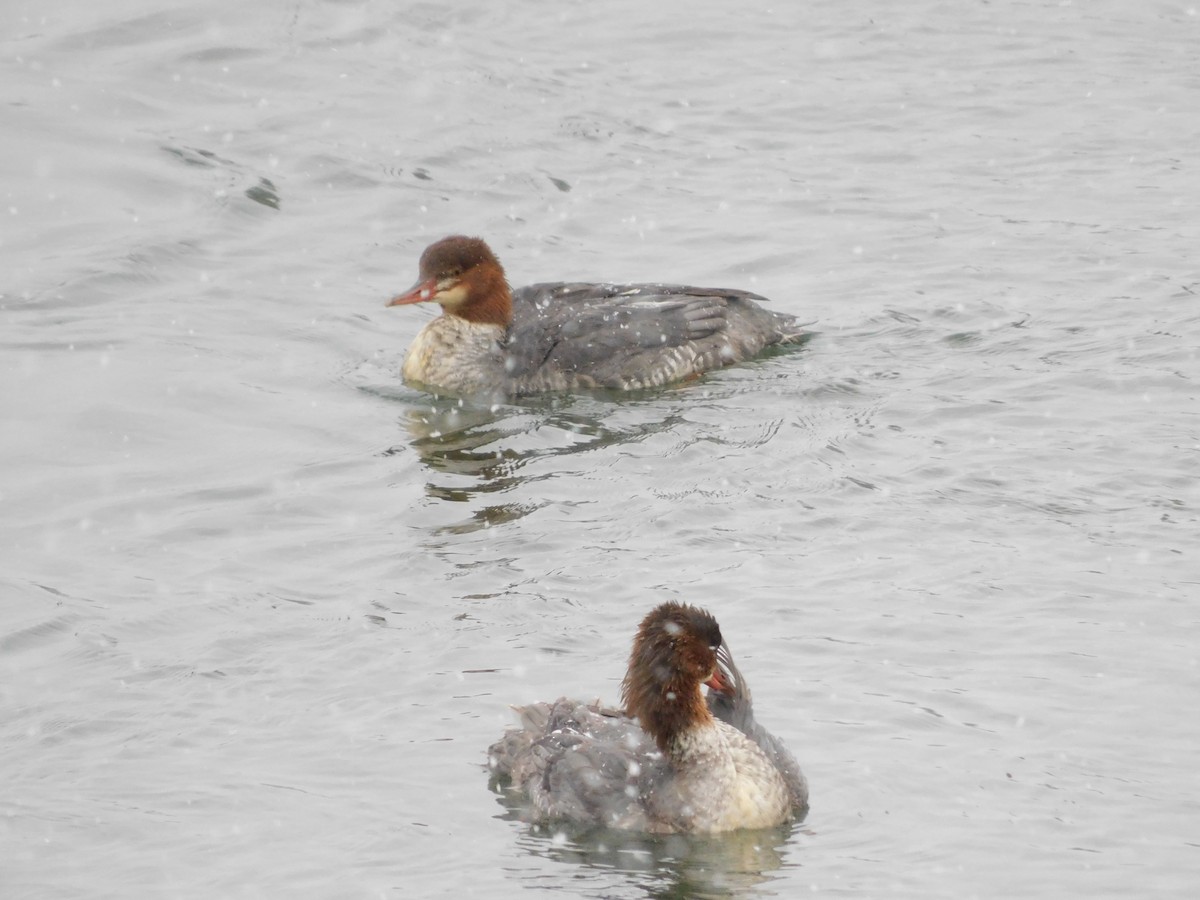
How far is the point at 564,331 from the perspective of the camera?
47.5 feet

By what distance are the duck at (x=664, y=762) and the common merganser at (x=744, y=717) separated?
17 millimetres

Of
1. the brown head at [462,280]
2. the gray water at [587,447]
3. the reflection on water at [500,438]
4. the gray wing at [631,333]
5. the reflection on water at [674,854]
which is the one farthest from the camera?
the brown head at [462,280]

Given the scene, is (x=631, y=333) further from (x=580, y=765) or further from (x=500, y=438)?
(x=580, y=765)

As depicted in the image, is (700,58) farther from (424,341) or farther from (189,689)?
(189,689)

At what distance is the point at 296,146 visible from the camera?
64.2 feet

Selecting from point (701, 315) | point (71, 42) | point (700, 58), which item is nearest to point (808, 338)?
point (701, 315)

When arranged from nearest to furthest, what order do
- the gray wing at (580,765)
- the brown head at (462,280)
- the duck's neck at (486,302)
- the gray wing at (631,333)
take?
the gray wing at (580,765) < the gray wing at (631,333) < the brown head at (462,280) < the duck's neck at (486,302)

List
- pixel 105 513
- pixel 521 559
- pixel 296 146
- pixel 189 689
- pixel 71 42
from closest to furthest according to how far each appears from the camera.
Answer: pixel 189 689, pixel 521 559, pixel 105 513, pixel 296 146, pixel 71 42

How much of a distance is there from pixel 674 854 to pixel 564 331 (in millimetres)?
6748

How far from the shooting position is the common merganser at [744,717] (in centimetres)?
844

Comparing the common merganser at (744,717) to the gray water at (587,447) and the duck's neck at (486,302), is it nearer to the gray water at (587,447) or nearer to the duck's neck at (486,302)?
the gray water at (587,447)

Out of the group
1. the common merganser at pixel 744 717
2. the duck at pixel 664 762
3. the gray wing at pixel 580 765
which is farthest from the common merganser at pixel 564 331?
→ the duck at pixel 664 762

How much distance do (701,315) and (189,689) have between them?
621 cm

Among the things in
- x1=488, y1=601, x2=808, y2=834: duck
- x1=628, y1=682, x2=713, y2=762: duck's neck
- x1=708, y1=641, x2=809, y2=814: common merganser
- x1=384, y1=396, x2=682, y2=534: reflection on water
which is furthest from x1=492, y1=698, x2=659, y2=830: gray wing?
x1=384, y1=396, x2=682, y2=534: reflection on water
